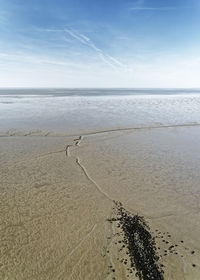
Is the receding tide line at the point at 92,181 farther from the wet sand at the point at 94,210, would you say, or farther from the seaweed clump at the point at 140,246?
the seaweed clump at the point at 140,246

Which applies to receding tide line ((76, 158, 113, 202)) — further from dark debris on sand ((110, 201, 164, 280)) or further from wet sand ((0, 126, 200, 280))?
dark debris on sand ((110, 201, 164, 280))

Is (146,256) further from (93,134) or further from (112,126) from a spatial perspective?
(112,126)

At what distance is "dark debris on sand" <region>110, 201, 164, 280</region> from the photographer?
3.97 meters

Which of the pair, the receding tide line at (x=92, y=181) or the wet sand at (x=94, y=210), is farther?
the receding tide line at (x=92, y=181)

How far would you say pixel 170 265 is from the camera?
13.7 feet

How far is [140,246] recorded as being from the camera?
458cm

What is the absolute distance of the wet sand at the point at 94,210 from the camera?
4215mm

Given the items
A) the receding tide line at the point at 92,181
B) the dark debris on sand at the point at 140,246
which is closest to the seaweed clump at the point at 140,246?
the dark debris on sand at the point at 140,246

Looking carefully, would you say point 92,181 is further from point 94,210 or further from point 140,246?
point 140,246

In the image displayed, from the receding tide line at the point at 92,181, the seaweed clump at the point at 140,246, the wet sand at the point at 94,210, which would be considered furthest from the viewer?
the receding tide line at the point at 92,181

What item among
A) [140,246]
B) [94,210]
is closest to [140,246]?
[140,246]

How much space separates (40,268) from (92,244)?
5.04ft

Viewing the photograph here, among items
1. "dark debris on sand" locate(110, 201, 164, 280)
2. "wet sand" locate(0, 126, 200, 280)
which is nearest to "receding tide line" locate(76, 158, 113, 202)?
"wet sand" locate(0, 126, 200, 280)

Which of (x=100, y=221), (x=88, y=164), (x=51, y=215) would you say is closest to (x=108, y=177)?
(x=88, y=164)
